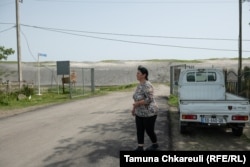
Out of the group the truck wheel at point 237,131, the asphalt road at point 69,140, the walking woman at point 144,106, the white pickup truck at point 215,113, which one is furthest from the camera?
the truck wheel at point 237,131

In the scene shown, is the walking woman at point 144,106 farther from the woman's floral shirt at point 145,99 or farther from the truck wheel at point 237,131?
the truck wheel at point 237,131

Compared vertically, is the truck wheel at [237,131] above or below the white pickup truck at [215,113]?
below

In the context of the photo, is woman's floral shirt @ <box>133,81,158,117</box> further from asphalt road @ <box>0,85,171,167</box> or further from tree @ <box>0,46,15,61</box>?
tree @ <box>0,46,15,61</box>

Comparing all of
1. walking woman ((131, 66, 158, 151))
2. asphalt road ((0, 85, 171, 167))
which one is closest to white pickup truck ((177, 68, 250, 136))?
asphalt road ((0, 85, 171, 167))

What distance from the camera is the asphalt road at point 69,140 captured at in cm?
672

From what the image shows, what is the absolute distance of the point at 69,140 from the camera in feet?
28.5

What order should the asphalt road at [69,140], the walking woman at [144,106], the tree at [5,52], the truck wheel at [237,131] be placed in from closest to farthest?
the asphalt road at [69,140] < the walking woman at [144,106] < the truck wheel at [237,131] < the tree at [5,52]

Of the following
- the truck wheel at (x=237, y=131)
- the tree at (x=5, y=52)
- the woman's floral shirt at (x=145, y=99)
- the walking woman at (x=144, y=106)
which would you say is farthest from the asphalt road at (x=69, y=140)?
the tree at (x=5, y=52)

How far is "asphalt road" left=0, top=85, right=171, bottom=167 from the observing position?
6724mm

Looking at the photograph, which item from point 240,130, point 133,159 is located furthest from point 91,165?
point 240,130

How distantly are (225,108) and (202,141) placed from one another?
3.55 ft

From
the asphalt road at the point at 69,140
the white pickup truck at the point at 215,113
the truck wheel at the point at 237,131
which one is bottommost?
the asphalt road at the point at 69,140

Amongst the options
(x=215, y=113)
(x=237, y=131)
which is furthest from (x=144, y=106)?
(x=237, y=131)

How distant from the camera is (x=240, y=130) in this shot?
9.02 metres
